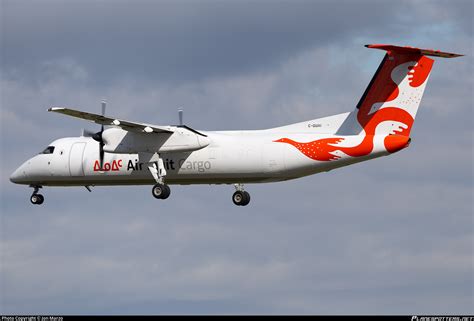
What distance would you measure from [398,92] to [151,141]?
34.7 ft

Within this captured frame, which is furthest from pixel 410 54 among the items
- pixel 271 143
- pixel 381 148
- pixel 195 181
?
pixel 195 181

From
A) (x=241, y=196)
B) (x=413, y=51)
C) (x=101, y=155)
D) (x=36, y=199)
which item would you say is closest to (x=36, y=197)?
(x=36, y=199)

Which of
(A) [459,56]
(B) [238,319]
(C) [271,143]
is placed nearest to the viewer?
(B) [238,319]

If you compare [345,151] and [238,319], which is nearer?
[238,319]

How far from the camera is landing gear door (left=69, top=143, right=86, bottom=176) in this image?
4400cm

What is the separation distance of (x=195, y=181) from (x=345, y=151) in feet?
22.6

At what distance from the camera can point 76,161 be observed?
44.1 metres

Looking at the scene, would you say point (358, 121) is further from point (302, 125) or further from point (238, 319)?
point (238, 319)

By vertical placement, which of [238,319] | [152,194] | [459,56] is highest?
[459,56]

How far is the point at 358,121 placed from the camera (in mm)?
39406

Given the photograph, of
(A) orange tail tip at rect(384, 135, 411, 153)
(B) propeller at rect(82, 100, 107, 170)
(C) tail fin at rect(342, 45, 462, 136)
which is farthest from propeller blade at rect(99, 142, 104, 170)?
(A) orange tail tip at rect(384, 135, 411, 153)

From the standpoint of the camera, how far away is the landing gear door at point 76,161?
44000mm

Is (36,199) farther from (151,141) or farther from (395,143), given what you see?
(395,143)

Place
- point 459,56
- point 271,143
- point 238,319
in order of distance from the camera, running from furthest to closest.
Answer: point 271,143
point 459,56
point 238,319
